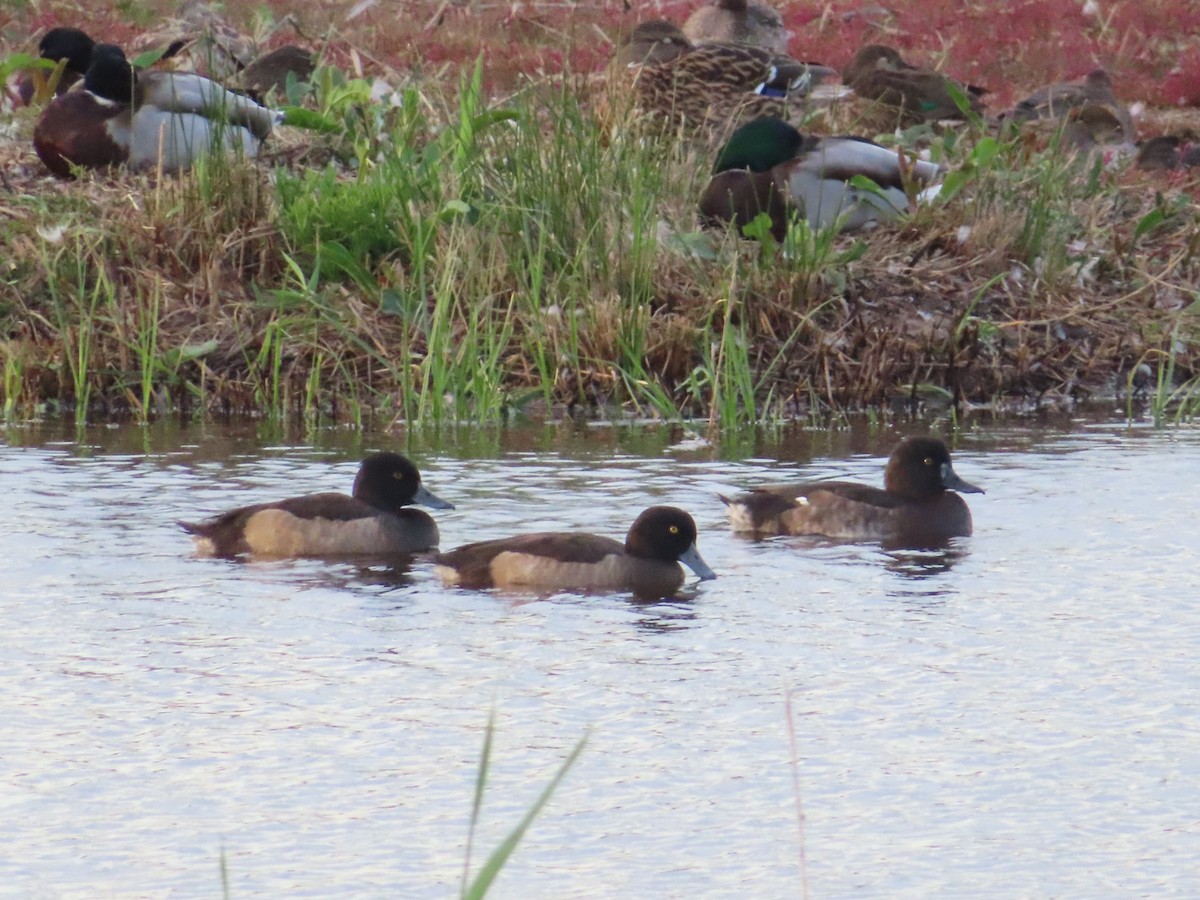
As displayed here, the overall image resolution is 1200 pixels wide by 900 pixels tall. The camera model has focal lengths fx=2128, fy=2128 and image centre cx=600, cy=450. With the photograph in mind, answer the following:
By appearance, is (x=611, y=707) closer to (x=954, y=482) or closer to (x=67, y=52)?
(x=954, y=482)

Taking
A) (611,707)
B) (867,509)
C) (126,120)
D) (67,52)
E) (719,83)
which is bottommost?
(611,707)

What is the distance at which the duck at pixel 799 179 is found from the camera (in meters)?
12.2

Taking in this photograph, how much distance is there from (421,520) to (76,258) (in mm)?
4476

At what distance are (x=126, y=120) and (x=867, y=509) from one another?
6788 mm

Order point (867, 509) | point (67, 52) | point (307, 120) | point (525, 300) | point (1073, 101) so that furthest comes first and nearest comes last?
1. point (1073, 101)
2. point (67, 52)
3. point (307, 120)
4. point (525, 300)
5. point (867, 509)

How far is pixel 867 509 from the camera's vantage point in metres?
8.05

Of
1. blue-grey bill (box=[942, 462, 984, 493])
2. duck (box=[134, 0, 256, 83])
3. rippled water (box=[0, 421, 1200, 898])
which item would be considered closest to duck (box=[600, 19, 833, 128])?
duck (box=[134, 0, 256, 83])

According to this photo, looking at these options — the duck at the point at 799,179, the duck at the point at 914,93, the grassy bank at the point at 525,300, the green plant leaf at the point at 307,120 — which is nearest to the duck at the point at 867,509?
the grassy bank at the point at 525,300

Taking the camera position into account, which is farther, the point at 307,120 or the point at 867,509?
the point at 307,120

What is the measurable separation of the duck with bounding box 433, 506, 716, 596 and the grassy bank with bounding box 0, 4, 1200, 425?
127 inches

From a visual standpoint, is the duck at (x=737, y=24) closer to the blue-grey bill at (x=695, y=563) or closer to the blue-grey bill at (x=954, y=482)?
the blue-grey bill at (x=954, y=482)

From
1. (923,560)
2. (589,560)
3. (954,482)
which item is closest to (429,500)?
(589,560)

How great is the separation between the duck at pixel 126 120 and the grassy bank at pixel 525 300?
71 centimetres

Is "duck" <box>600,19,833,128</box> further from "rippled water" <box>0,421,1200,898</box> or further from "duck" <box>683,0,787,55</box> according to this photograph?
"rippled water" <box>0,421,1200,898</box>
